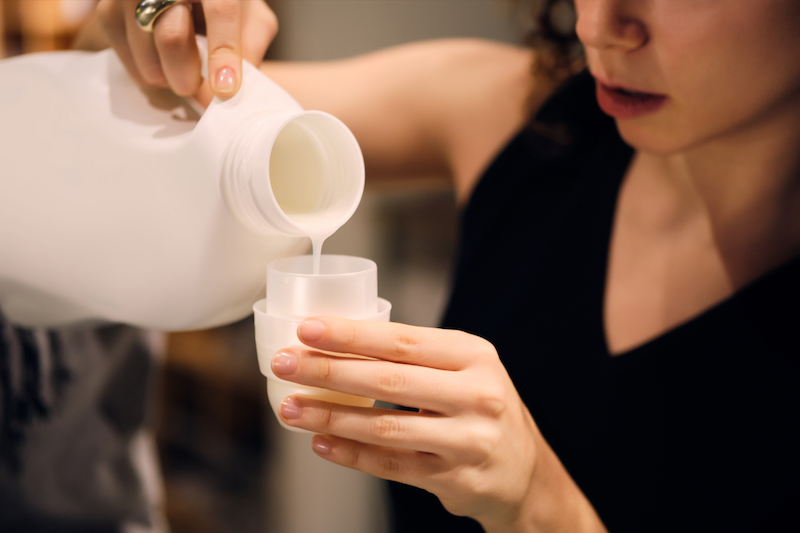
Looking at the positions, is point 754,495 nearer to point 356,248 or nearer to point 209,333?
point 356,248

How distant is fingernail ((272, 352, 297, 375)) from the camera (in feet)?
0.98

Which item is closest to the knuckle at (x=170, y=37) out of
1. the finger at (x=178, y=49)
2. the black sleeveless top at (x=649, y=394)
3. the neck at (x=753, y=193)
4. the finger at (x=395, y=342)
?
the finger at (x=178, y=49)

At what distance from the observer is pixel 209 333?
3.10 ft

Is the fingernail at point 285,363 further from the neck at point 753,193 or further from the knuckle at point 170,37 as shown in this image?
the neck at point 753,193

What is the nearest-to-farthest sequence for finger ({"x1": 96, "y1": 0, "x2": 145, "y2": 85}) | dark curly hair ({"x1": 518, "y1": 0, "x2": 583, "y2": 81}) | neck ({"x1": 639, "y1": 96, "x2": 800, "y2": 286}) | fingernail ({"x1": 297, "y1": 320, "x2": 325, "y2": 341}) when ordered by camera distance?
1. fingernail ({"x1": 297, "y1": 320, "x2": 325, "y2": 341})
2. finger ({"x1": 96, "y1": 0, "x2": 145, "y2": 85})
3. neck ({"x1": 639, "y1": 96, "x2": 800, "y2": 286})
4. dark curly hair ({"x1": 518, "y1": 0, "x2": 583, "y2": 81})

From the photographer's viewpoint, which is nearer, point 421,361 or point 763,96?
point 421,361

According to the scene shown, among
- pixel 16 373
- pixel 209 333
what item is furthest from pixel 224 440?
pixel 16 373

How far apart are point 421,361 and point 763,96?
0.34 meters

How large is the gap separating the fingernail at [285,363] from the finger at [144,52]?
212mm

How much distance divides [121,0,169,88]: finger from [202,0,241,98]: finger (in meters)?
0.04

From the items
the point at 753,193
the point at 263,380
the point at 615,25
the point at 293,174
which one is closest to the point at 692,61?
the point at 615,25

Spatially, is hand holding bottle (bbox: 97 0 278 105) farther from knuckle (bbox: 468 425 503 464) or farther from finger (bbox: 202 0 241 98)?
knuckle (bbox: 468 425 503 464)

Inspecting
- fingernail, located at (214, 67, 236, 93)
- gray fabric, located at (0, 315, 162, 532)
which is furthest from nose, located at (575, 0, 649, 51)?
gray fabric, located at (0, 315, 162, 532)

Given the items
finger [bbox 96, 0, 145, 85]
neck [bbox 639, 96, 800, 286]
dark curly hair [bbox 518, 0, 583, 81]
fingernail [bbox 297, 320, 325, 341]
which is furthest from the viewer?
dark curly hair [bbox 518, 0, 583, 81]
